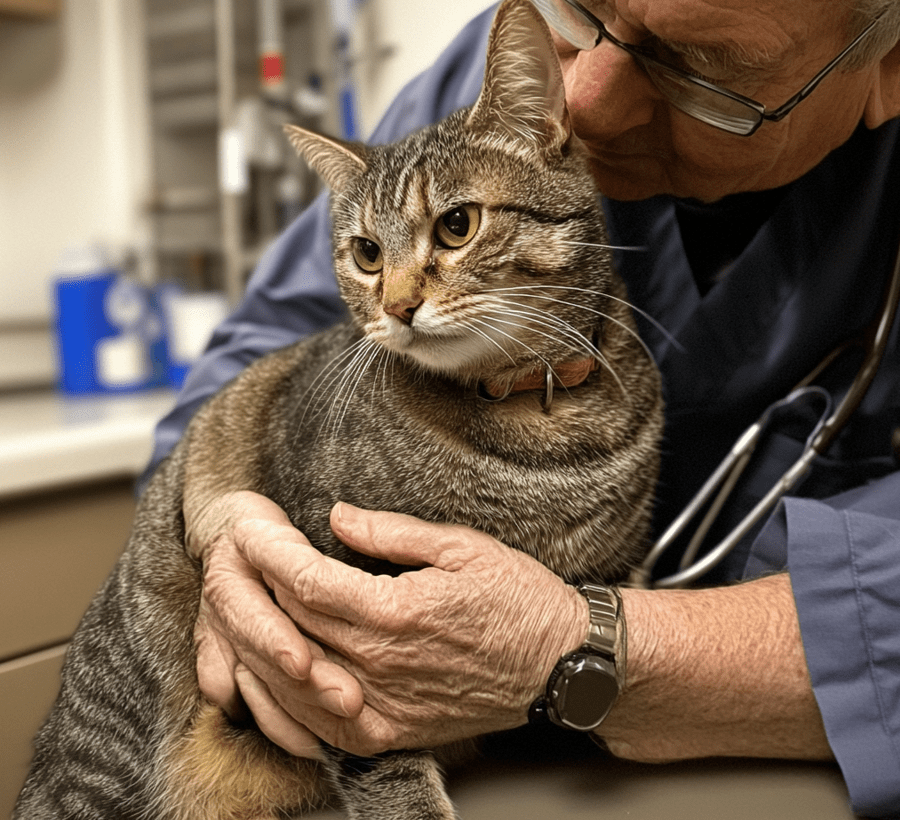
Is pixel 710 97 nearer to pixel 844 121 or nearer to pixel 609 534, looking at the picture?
pixel 844 121

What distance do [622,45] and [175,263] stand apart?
1.79 meters

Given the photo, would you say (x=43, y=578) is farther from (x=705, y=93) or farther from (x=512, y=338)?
(x=705, y=93)

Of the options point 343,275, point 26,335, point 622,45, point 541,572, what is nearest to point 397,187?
point 343,275

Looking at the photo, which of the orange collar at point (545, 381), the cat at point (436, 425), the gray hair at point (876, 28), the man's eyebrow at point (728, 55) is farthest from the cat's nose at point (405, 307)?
the gray hair at point (876, 28)

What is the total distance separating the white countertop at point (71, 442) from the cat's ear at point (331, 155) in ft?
2.31

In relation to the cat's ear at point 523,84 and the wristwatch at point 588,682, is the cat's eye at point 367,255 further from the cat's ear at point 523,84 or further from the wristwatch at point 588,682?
the wristwatch at point 588,682

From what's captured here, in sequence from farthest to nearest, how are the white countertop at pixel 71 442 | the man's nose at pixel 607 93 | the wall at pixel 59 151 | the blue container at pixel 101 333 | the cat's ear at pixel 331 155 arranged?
the wall at pixel 59 151 < the blue container at pixel 101 333 < the white countertop at pixel 71 442 < the cat's ear at pixel 331 155 < the man's nose at pixel 607 93

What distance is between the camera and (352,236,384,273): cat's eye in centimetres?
82

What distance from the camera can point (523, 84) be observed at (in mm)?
756

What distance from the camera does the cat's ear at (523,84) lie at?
2.35ft

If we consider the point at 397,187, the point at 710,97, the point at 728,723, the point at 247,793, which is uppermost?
the point at 710,97

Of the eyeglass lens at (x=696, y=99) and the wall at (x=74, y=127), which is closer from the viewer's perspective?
the eyeglass lens at (x=696, y=99)

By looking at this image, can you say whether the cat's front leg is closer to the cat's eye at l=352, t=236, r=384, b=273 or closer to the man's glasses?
the cat's eye at l=352, t=236, r=384, b=273

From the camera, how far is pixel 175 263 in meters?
2.29
